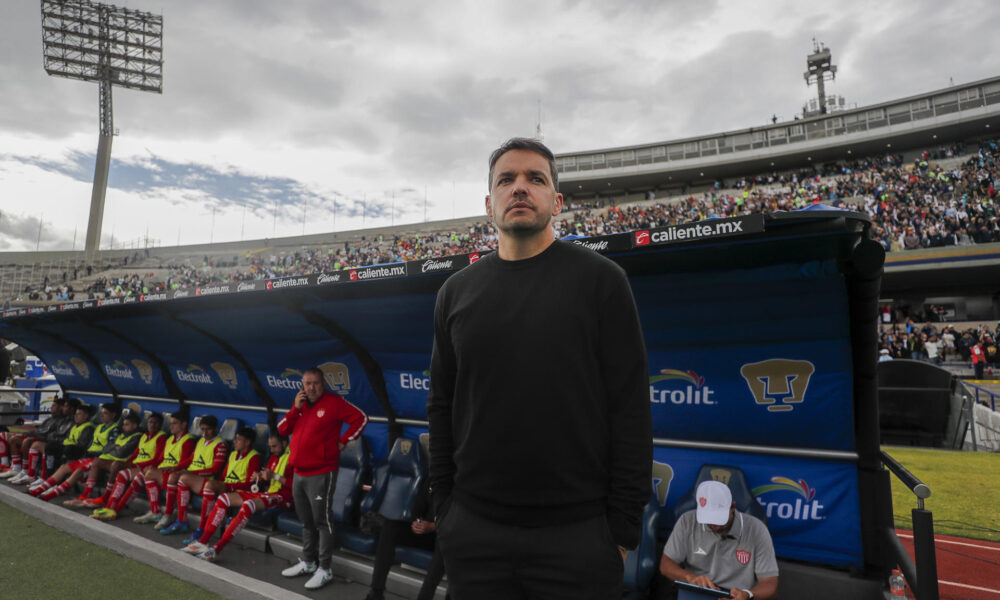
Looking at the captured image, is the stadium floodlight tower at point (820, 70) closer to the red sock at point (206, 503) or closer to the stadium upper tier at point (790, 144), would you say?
the stadium upper tier at point (790, 144)

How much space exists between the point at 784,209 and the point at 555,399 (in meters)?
27.4

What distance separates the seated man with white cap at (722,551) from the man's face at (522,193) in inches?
108

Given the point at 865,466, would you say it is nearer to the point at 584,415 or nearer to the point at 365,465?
the point at 584,415

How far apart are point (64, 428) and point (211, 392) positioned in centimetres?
349

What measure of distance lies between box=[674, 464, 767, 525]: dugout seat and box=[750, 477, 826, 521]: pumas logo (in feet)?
0.31

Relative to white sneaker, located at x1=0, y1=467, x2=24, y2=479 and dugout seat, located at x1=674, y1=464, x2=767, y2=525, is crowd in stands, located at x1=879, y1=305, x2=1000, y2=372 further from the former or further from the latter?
white sneaker, located at x1=0, y1=467, x2=24, y2=479

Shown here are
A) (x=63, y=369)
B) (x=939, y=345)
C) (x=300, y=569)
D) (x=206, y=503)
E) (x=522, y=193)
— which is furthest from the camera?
(x=939, y=345)

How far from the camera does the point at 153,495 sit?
6711mm

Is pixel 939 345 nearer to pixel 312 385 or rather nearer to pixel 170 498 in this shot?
pixel 312 385

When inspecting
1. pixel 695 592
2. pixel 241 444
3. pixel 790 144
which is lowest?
pixel 695 592

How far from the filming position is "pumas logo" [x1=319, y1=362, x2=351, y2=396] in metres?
6.46

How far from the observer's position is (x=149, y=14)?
126 feet

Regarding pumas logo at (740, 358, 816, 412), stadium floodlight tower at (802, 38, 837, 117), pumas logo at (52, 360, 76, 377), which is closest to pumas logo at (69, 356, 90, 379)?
pumas logo at (52, 360, 76, 377)

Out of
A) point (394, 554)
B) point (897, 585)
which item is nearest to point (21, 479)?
point (394, 554)
